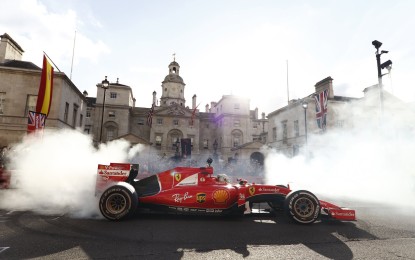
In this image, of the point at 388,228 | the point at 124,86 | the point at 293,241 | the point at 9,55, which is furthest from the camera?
the point at 124,86

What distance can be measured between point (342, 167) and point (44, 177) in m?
17.9

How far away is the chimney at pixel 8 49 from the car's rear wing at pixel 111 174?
1069 inches

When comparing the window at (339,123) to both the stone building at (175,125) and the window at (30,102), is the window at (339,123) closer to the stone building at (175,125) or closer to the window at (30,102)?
the stone building at (175,125)

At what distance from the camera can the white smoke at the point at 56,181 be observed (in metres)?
7.95

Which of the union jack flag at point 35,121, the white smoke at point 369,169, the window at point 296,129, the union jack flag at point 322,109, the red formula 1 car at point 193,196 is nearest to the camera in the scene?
the red formula 1 car at point 193,196

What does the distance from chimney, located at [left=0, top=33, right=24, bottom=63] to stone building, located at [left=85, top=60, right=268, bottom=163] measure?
19.6 metres

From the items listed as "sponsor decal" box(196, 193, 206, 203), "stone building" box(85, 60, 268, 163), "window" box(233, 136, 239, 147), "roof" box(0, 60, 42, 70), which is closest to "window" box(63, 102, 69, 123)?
"roof" box(0, 60, 42, 70)

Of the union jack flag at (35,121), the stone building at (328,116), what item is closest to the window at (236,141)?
the stone building at (328,116)

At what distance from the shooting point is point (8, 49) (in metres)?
25.6

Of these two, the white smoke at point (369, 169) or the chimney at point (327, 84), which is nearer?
the white smoke at point (369, 169)

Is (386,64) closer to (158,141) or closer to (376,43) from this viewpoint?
(376,43)

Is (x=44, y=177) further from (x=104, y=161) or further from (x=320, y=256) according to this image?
(x=320, y=256)

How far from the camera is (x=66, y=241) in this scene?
181 inches

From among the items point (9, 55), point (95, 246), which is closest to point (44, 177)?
point (95, 246)
